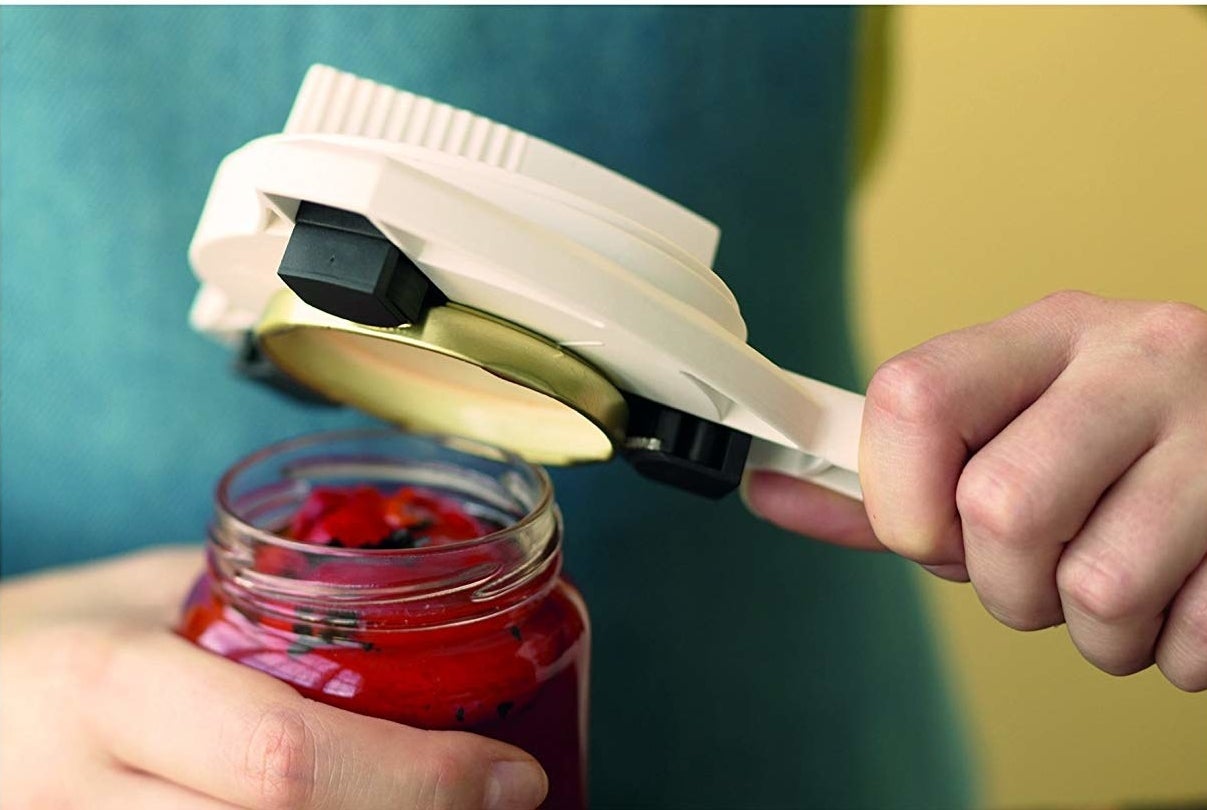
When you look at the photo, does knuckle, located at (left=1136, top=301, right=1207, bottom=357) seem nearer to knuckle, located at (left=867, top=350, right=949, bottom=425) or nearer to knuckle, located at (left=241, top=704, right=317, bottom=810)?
knuckle, located at (left=867, top=350, right=949, bottom=425)

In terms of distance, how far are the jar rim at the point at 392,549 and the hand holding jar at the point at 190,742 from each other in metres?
0.05

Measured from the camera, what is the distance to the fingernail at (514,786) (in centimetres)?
36

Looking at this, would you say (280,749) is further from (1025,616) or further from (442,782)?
(1025,616)

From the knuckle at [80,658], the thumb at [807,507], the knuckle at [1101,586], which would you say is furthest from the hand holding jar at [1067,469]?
the knuckle at [80,658]

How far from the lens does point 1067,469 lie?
12.1 inches

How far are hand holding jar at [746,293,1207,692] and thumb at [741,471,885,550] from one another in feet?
0.35

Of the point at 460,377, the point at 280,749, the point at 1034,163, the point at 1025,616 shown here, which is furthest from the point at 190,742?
the point at 1034,163

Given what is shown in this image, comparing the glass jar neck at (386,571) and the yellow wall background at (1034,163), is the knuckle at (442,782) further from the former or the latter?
the yellow wall background at (1034,163)

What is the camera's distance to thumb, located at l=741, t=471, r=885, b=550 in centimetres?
46

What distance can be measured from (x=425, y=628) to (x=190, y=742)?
8 cm

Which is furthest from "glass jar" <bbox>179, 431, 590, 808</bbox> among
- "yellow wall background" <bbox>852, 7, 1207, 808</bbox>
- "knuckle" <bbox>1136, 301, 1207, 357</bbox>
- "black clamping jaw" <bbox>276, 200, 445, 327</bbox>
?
"yellow wall background" <bbox>852, 7, 1207, 808</bbox>

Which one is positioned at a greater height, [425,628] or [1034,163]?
[1034,163]

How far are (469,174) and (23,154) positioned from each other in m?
0.38

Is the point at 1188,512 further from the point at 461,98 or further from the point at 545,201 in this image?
the point at 461,98
